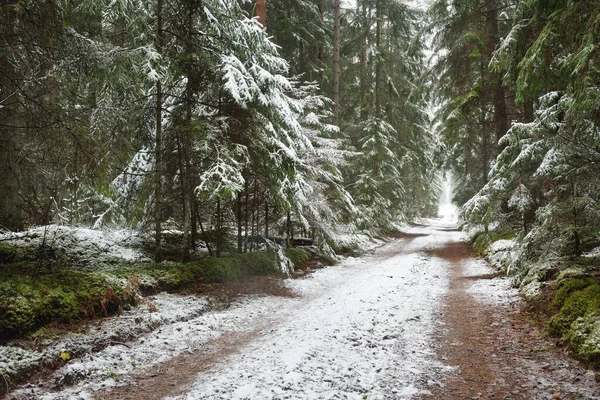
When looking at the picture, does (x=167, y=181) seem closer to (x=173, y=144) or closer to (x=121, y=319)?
(x=173, y=144)

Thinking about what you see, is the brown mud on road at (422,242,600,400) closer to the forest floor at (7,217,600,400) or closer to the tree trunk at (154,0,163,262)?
the forest floor at (7,217,600,400)

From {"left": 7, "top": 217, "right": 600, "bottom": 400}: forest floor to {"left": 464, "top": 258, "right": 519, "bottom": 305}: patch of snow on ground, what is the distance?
65 millimetres

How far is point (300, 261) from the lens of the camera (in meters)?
12.9

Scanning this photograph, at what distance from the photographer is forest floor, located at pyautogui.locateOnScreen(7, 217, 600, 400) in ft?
14.0

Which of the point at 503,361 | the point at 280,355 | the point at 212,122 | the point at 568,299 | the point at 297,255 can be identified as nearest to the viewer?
the point at 503,361

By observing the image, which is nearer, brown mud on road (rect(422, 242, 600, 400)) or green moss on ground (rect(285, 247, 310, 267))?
brown mud on road (rect(422, 242, 600, 400))

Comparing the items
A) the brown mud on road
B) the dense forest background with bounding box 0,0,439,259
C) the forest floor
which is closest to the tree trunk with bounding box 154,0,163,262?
the dense forest background with bounding box 0,0,439,259

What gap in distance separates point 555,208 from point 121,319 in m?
8.18

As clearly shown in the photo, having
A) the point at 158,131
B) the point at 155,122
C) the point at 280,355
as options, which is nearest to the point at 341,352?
the point at 280,355

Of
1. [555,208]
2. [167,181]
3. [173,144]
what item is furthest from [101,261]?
[555,208]

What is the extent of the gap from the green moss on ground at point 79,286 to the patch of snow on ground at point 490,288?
19.4ft

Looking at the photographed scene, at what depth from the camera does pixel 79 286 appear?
20.2ft

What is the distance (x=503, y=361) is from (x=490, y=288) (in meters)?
4.61

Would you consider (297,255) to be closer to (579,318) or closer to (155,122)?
(155,122)
